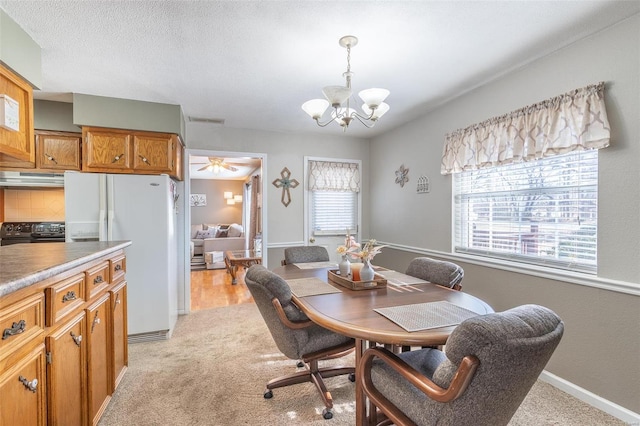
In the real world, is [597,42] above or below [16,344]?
above

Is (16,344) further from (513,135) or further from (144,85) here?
(513,135)

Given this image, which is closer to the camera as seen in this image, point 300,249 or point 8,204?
point 300,249

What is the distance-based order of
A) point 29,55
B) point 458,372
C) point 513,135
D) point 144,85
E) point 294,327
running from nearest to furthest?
1. point 458,372
2. point 294,327
3. point 29,55
4. point 513,135
5. point 144,85

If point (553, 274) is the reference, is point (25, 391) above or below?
below

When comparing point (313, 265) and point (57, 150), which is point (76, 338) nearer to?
point (313, 265)

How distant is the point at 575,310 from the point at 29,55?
413 centimetres

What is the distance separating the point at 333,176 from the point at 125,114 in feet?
8.96

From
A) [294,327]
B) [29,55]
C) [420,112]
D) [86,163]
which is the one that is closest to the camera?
[294,327]

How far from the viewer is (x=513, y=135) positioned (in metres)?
2.44

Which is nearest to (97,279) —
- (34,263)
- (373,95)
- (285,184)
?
(34,263)

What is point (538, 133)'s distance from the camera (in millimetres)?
2264

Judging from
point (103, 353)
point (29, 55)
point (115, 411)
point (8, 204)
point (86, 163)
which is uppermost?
point (29, 55)

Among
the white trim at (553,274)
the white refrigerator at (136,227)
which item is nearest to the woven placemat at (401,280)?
the white trim at (553,274)

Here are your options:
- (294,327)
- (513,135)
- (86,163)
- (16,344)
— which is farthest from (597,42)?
(86,163)
